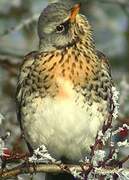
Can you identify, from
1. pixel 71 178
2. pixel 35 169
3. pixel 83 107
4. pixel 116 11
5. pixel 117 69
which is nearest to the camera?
pixel 35 169

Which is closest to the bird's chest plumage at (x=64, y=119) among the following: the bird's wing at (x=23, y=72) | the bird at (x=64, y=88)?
the bird at (x=64, y=88)

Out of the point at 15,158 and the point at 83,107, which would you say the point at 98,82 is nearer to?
the point at 83,107

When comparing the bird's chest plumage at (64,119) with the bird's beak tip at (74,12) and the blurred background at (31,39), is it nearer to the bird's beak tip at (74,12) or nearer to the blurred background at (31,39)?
the bird's beak tip at (74,12)

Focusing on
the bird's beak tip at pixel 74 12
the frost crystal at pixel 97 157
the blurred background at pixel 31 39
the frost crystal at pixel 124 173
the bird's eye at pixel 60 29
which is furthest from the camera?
the blurred background at pixel 31 39

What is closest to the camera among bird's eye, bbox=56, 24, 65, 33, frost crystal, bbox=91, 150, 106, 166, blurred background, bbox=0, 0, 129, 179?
frost crystal, bbox=91, 150, 106, 166

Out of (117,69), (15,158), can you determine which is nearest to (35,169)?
(15,158)

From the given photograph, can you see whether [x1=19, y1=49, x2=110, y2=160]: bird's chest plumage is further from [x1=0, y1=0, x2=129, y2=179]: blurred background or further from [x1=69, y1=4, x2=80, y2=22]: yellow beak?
[x1=0, y1=0, x2=129, y2=179]: blurred background

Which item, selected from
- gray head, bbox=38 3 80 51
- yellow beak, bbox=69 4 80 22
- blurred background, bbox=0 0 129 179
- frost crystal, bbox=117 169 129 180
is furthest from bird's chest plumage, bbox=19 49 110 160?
frost crystal, bbox=117 169 129 180
